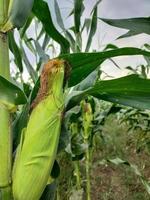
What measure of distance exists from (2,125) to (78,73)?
19 cm

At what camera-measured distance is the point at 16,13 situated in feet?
2.20

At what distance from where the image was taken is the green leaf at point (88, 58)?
2.17 ft

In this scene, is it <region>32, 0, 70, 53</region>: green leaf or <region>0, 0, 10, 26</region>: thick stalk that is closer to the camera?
<region>0, 0, 10, 26</region>: thick stalk

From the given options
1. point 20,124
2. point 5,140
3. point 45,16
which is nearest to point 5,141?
point 5,140

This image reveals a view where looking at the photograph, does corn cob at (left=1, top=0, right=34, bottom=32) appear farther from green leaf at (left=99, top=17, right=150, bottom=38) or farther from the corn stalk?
green leaf at (left=99, top=17, right=150, bottom=38)

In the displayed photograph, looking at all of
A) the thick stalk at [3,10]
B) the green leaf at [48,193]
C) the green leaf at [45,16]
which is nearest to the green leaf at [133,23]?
the green leaf at [45,16]

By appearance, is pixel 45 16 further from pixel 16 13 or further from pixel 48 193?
pixel 48 193

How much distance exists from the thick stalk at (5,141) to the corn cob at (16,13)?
3 centimetres

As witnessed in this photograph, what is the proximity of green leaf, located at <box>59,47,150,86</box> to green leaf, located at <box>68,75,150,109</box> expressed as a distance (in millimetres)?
36

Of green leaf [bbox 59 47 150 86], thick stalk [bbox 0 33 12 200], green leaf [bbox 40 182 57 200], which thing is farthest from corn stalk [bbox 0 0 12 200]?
green leaf [bbox 40 182 57 200]

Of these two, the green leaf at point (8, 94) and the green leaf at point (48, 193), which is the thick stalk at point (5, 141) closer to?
the green leaf at point (8, 94)

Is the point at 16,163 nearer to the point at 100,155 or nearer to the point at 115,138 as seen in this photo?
the point at 100,155

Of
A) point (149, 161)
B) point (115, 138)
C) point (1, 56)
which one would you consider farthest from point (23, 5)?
point (115, 138)

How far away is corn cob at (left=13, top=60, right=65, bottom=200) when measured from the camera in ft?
2.01
